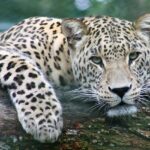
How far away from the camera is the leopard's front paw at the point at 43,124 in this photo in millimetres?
5562

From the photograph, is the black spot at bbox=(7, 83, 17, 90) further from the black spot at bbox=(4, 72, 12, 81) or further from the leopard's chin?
the leopard's chin

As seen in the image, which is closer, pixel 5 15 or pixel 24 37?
pixel 24 37

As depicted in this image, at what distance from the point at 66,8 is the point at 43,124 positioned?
4232mm

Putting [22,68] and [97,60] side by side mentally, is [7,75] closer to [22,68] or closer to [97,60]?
[22,68]

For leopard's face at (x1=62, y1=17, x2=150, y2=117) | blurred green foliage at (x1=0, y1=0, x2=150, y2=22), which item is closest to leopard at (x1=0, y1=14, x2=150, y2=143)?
leopard's face at (x1=62, y1=17, x2=150, y2=117)

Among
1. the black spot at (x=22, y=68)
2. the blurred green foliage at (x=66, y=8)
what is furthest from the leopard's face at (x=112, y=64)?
the blurred green foliage at (x=66, y=8)

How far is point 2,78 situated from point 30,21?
116cm

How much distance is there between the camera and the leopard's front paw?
5.56 m

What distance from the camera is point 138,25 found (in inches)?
260

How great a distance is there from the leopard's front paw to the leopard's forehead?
801mm

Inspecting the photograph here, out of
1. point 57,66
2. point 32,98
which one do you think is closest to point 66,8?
point 57,66

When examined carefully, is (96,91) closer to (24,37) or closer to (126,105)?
(126,105)

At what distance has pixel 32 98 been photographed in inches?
227

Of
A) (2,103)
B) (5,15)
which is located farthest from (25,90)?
(5,15)
